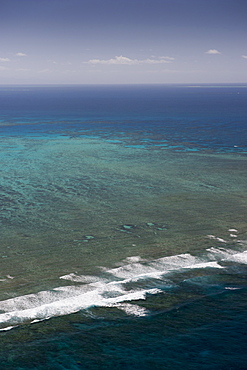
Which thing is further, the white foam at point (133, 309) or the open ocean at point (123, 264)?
the white foam at point (133, 309)

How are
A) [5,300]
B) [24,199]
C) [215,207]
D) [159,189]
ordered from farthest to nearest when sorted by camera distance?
[159,189] → [24,199] → [215,207] → [5,300]

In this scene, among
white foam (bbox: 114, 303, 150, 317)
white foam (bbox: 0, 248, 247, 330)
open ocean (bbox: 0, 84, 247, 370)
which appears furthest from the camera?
white foam (bbox: 0, 248, 247, 330)

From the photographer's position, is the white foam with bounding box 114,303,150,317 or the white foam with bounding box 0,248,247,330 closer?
the white foam with bounding box 114,303,150,317

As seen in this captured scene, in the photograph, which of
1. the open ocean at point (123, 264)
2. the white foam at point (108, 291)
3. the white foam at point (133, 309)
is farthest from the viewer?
the white foam at point (108, 291)

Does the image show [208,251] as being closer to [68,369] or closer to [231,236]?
[231,236]

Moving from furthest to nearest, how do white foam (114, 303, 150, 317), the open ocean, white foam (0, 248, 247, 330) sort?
white foam (0, 248, 247, 330), white foam (114, 303, 150, 317), the open ocean

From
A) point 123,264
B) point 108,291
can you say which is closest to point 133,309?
point 108,291

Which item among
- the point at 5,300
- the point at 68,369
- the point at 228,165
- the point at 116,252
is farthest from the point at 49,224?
the point at 228,165

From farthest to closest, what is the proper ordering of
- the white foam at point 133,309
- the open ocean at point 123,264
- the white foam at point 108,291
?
the white foam at point 108,291
the white foam at point 133,309
the open ocean at point 123,264

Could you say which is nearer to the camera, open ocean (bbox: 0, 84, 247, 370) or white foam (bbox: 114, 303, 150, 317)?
open ocean (bbox: 0, 84, 247, 370)
